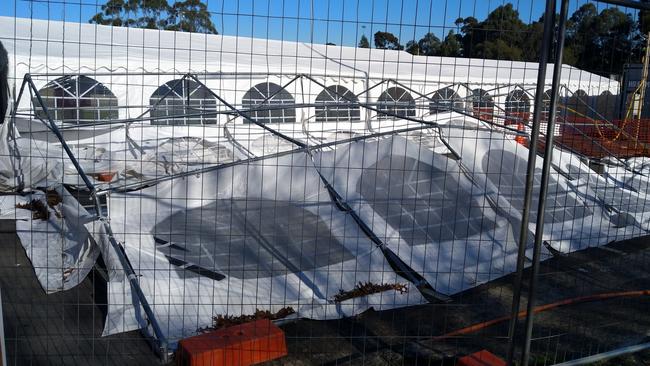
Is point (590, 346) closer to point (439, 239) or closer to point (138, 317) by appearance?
point (439, 239)

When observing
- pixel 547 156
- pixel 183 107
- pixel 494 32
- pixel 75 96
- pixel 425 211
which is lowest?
pixel 425 211

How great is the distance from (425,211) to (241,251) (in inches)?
83.6

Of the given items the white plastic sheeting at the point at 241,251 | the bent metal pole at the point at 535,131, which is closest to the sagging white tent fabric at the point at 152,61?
the white plastic sheeting at the point at 241,251

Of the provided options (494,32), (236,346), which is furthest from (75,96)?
(494,32)

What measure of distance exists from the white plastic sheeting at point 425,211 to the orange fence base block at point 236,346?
189cm

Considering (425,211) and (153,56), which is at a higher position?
(153,56)

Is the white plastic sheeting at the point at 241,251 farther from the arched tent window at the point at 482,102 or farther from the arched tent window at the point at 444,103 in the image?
the arched tent window at the point at 482,102

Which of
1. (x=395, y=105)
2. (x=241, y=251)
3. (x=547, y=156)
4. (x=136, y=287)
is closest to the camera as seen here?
(x=547, y=156)

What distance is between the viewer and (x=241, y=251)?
209 inches

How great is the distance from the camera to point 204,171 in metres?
5.88

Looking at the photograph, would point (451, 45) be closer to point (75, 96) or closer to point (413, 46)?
point (413, 46)

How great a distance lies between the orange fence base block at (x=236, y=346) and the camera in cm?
375

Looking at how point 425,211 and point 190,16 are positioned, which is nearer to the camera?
point 190,16

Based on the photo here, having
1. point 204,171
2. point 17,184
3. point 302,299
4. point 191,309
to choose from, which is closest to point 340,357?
point 302,299
